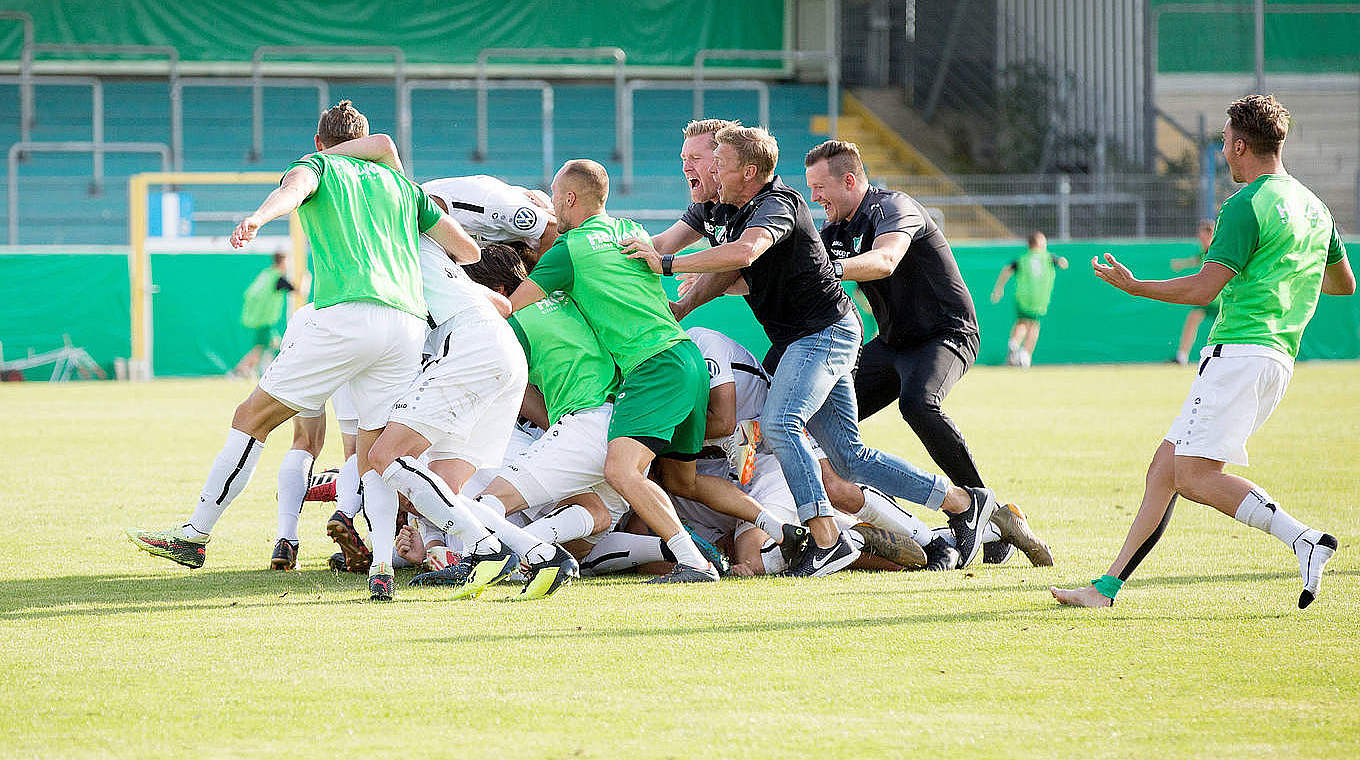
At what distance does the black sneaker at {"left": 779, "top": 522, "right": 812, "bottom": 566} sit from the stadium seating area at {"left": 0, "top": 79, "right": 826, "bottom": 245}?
20536 millimetres

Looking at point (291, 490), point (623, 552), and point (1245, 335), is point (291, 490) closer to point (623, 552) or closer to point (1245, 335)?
point (623, 552)

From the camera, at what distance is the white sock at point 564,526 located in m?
6.60

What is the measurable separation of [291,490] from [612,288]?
1805mm

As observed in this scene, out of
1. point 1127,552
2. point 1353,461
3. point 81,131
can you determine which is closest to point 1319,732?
point 1127,552

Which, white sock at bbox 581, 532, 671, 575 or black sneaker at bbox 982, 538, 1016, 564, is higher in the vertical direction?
white sock at bbox 581, 532, 671, 575

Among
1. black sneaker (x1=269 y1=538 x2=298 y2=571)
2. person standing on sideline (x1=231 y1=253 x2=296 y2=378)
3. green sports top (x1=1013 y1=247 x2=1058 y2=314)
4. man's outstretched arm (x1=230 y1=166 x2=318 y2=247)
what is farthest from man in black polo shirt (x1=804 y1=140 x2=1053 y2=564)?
green sports top (x1=1013 y1=247 x2=1058 y2=314)

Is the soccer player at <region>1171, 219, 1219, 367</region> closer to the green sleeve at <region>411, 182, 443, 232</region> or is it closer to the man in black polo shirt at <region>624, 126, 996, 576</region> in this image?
the man in black polo shirt at <region>624, 126, 996, 576</region>

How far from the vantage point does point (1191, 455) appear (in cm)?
576

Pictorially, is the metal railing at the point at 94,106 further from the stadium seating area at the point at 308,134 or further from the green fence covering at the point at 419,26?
the green fence covering at the point at 419,26

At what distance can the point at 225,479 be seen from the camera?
21.3ft

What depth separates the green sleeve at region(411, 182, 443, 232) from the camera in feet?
21.5

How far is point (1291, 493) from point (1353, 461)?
7.21 ft

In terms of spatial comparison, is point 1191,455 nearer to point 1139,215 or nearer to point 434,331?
point 434,331

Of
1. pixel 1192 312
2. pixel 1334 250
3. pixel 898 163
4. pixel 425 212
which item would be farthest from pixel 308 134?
pixel 1334 250
